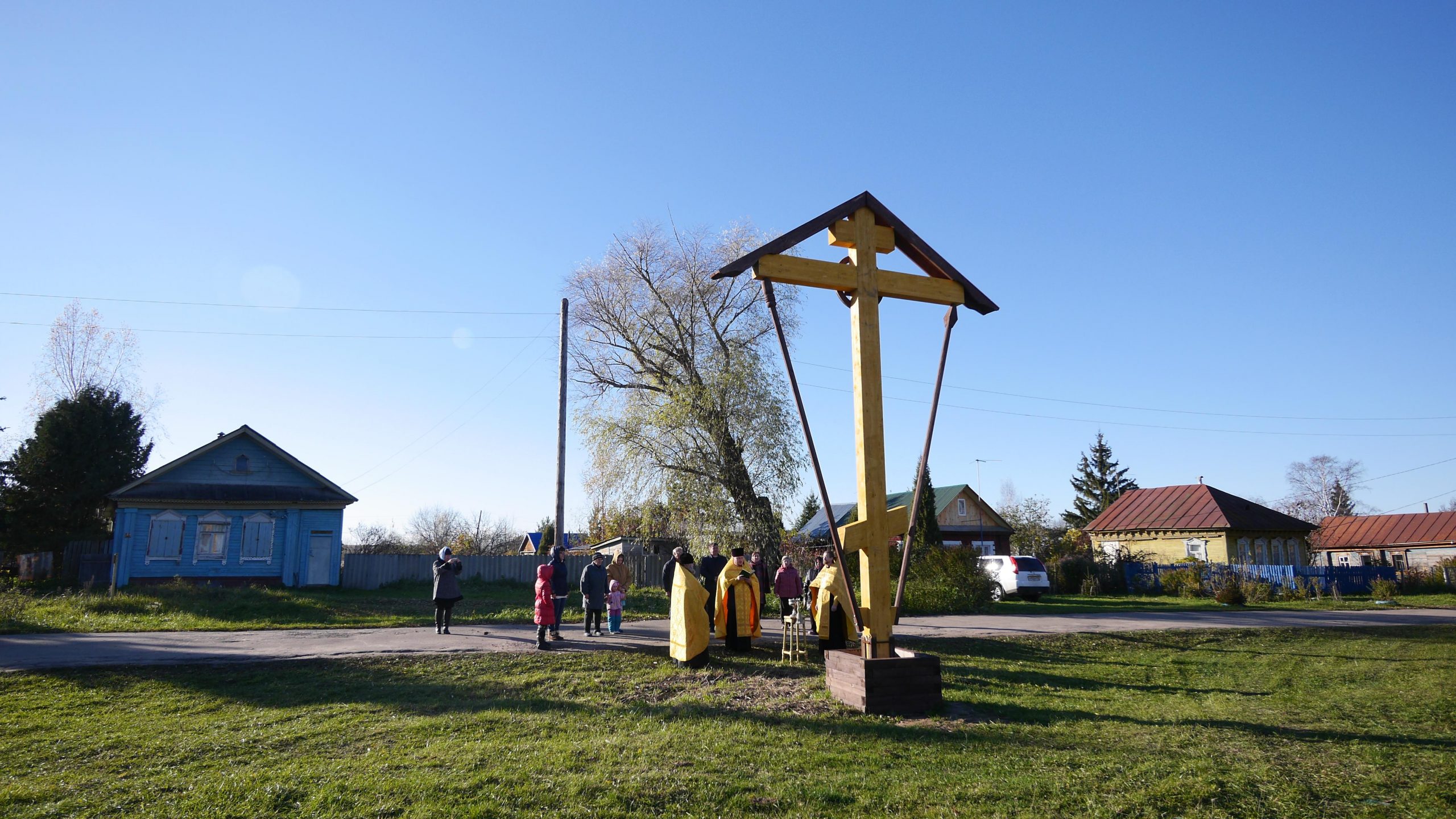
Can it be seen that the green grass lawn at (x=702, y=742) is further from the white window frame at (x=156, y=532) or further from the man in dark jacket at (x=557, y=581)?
the white window frame at (x=156, y=532)

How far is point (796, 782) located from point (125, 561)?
89.4 ft

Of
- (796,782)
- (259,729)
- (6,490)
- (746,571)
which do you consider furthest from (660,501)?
(6,490)

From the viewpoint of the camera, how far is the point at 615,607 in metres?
14.3

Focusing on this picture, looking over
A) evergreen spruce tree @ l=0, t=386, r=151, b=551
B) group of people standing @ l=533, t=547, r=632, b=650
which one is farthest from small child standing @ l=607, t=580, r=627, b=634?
evergreen spruce tree @ l=0, t=386, r=151, b=551

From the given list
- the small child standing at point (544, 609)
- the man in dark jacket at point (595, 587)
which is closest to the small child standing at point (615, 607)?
the man in dark jacket at point (595, 587)

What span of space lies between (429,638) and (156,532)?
56.5 ft

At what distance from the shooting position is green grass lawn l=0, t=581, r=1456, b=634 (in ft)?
52.2

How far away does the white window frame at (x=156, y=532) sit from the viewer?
25.2 metres

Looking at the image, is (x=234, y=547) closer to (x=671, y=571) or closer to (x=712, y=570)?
(x=712, y=570)

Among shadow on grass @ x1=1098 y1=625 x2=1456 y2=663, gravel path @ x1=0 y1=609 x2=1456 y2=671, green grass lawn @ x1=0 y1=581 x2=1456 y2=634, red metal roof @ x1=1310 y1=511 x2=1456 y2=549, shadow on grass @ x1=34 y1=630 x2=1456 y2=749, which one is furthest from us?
red metal roof @ x1=1310 y1=511 x2=1456 y2=549

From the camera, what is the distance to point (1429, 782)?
5.51 metres

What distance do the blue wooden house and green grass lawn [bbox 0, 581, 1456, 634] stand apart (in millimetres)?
1645

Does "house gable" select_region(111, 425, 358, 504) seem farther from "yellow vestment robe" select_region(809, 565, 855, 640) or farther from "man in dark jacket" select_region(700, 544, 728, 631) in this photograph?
"yellow vestment robe" select_region(809, 565, 855, 640)

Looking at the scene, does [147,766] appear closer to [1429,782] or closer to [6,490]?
[1429,782]
